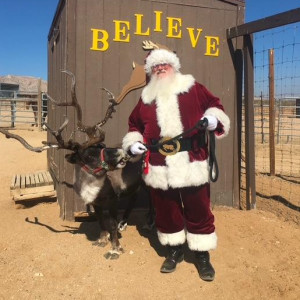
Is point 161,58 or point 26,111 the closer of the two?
point 161,58

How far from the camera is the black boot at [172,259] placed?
367 centimetres

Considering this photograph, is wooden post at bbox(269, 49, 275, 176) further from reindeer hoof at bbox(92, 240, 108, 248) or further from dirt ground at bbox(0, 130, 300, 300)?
reindeer hoof at bbox(92, 240, 108, 248)

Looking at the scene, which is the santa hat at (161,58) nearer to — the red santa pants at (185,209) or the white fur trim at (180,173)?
the white fur trim at (180,173)

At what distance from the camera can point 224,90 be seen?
538 centimetres

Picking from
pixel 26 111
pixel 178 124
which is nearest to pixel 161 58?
pixel 178 124

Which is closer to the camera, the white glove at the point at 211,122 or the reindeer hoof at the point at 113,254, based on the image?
the white glove at the point at 211,122

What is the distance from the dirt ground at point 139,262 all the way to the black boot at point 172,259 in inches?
2.5

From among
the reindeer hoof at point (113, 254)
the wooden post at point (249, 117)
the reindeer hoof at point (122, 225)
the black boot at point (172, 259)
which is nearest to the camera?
the black boot at point (172, 259)

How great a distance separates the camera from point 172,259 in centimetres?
374

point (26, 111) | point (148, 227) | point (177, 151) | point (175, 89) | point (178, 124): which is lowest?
point (148, 227)

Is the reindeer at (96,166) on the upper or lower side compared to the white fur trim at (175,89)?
lower

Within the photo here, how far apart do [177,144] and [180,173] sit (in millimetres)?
268

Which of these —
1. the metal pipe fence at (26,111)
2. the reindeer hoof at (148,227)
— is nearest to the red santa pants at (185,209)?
the reindeer hoof at (148,227)

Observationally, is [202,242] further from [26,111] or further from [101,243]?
[26,111]
